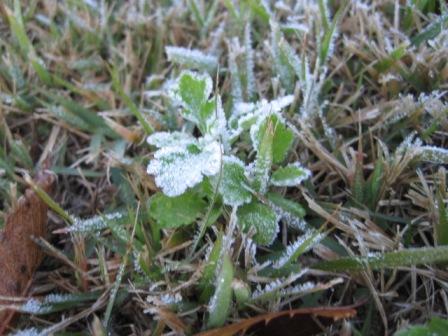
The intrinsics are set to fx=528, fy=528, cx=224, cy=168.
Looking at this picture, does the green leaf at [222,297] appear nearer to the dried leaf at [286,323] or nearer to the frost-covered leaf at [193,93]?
the dried leaf at [286,323]

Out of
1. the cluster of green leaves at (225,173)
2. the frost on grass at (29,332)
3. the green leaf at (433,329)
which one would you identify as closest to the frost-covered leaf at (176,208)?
the cluster of green leaves at (225,173)

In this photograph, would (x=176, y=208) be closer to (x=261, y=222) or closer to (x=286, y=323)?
(x=261, y=222)

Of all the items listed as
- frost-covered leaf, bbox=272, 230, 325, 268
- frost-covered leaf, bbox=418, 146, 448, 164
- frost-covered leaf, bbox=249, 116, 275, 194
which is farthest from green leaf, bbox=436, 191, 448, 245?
frost-covered leaf, bbox=249, 116, 275, 194

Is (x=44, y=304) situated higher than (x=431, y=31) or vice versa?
(x=431, y=31)

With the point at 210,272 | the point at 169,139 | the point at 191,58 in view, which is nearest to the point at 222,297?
the point at 210,272

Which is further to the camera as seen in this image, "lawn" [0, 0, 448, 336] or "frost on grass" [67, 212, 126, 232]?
"frost on grass" [67, 212, 126, 232]

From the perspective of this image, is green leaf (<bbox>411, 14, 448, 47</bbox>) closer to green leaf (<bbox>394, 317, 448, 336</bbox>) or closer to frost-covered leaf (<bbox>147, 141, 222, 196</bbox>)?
frost-covered leaf (<bbox>147, 141, 222, 196</bbox>)
